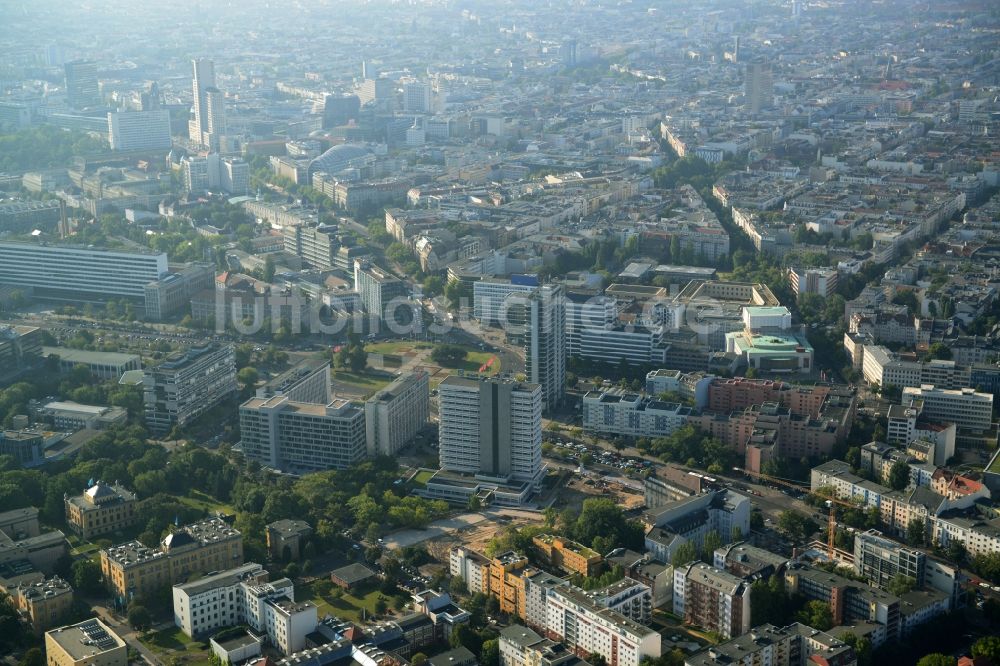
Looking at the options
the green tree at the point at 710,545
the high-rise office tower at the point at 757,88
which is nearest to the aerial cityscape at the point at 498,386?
the green tree at the point at 710,545

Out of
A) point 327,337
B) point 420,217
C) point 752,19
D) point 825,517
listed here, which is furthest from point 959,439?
point 752,19

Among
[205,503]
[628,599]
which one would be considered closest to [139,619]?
[205,503]

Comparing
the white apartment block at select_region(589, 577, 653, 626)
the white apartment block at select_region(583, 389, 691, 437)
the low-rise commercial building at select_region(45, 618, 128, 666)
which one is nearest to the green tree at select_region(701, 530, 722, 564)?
the white apartment block at select_region(589, 577, 653, 626)

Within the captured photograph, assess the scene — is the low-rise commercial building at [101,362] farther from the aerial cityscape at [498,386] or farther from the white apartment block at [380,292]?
the white apartment block at [380,292]

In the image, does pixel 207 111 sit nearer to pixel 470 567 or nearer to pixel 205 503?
pixel 205 503

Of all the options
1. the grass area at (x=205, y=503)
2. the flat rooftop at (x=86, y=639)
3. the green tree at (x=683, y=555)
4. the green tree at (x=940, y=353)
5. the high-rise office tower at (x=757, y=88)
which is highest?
the high-rise office tower at (x=757, y=88)
